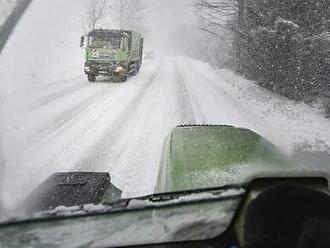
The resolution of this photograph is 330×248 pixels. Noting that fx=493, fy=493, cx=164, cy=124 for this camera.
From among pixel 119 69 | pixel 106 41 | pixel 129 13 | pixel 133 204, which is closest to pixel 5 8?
pixel 119 69

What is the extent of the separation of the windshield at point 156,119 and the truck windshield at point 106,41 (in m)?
0.05

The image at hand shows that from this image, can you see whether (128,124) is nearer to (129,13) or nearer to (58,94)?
(58,94)

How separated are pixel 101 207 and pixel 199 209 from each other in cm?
43

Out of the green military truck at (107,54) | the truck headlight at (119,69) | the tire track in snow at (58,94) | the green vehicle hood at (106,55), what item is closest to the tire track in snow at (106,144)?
the tire track in snow at (58,94)

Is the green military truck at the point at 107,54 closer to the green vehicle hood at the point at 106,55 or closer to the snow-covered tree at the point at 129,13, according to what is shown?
the green vehicle hood at the point at 106,55

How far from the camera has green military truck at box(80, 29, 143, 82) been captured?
2526 centimetres

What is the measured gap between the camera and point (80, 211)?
2.09 meters

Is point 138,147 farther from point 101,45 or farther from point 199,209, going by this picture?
point 101,45

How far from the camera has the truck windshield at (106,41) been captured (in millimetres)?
26014

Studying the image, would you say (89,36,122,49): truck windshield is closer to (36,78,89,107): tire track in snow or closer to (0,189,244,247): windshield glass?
(36,78,89,107): tire track in snow

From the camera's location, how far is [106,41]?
26234 mm

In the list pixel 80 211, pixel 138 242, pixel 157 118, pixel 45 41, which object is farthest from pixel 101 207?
pixel 45 41

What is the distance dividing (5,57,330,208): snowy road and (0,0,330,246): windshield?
4cm

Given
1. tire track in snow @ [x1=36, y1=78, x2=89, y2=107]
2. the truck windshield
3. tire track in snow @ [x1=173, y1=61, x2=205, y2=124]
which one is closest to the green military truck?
the truck windshield
